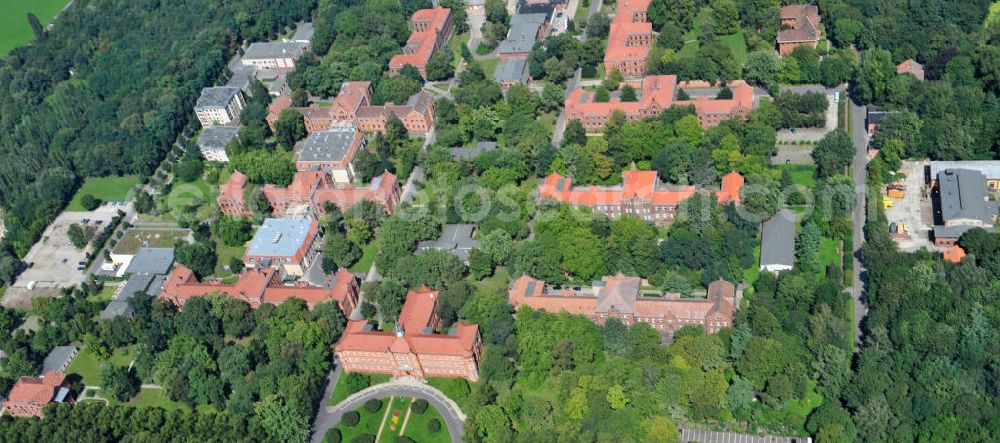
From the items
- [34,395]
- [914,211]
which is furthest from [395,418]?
[914,211]

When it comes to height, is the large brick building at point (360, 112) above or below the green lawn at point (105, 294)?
above

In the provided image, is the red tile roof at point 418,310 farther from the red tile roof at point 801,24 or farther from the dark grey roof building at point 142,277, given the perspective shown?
the red tile roof at point 801,24

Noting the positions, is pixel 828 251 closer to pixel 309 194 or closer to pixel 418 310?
pixel 418 310

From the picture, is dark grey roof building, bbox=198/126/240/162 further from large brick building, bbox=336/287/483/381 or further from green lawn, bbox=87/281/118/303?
large brick building, bbox=336/287/483/381

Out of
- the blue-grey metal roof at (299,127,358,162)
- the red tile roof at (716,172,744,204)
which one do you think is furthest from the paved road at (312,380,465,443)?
the blue-grey metal roof at (299,127,358,162)

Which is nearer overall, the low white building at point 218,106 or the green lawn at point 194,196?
the green lawn at point 194,196

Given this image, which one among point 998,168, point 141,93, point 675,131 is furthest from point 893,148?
point 141,93

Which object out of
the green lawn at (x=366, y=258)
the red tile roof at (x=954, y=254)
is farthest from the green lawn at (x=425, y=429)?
the red tile roof at (x=954, y=254)

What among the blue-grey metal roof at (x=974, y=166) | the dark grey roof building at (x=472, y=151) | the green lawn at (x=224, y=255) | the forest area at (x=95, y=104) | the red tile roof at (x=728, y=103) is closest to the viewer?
the blue-grey metal roof at (x=974, y=166)
